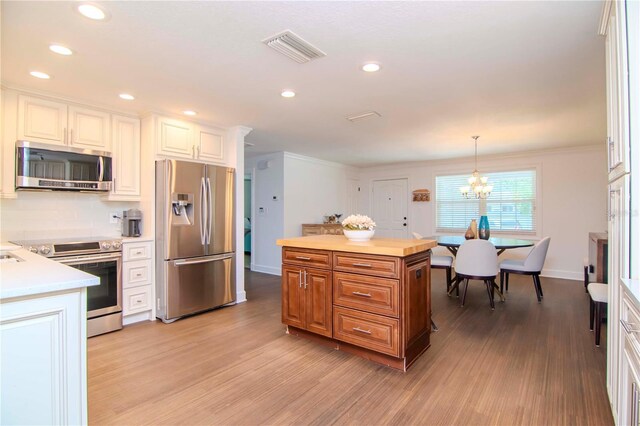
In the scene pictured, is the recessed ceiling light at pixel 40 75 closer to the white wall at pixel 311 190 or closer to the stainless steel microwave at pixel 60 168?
the stainless steel microwave at pixel 60 168

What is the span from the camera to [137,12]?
6.07 feet

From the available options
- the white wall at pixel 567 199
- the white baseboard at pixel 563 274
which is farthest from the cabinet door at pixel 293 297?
the white baseboard at pixel 563 274

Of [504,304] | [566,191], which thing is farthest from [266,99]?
[566,191]

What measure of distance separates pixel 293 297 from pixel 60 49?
8.53 feet

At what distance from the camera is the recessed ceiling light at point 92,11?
179 centimetres

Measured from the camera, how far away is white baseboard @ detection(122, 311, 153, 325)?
3.48 m

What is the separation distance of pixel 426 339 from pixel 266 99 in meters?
2.70

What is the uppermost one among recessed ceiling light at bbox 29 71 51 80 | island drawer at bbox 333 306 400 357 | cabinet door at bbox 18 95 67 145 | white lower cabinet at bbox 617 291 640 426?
recessed ceiling light at bbox 29 71 51 80

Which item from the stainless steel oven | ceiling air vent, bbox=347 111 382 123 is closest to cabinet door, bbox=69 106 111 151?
the stainless steel oven

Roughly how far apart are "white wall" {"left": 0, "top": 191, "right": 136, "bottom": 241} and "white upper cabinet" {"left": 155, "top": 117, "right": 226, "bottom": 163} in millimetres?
805

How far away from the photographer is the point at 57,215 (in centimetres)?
A: 341

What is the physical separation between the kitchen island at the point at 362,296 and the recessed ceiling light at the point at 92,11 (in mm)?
2081

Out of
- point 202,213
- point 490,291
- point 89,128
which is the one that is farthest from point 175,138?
point 490,291

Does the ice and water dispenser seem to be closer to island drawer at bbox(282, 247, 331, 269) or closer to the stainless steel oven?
the stainless steel oven
